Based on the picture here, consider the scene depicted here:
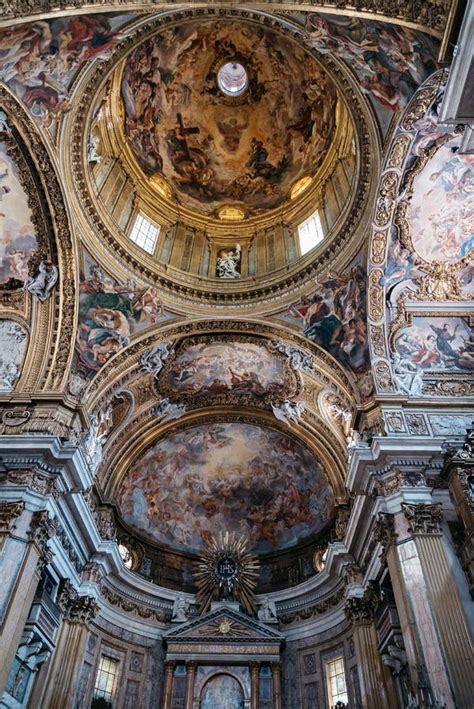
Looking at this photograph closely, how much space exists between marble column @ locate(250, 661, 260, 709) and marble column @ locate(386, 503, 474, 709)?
7.30m

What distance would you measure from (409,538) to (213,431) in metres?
9.80

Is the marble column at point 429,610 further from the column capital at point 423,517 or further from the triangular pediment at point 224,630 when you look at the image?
the triangular pediment at point 224,630

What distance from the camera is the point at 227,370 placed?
17766 millimetres

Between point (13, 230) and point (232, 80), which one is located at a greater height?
point (232, 80)

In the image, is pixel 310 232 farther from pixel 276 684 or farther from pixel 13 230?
pixel 276 684

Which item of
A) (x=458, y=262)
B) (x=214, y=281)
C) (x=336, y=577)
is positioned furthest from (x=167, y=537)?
(x=458, y=262)

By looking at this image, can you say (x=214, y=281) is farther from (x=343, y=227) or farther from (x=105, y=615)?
(x=105, y=615)

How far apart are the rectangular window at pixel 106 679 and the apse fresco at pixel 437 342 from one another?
40.8ft

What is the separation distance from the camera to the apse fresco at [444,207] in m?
12.8

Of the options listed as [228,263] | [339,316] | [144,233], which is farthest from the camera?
[228,263]

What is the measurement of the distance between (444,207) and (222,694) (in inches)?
598

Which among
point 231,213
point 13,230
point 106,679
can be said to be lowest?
point 106,679

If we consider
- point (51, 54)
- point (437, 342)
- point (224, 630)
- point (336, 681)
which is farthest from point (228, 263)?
point (336, 681)

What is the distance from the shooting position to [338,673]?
15102 millimetres
